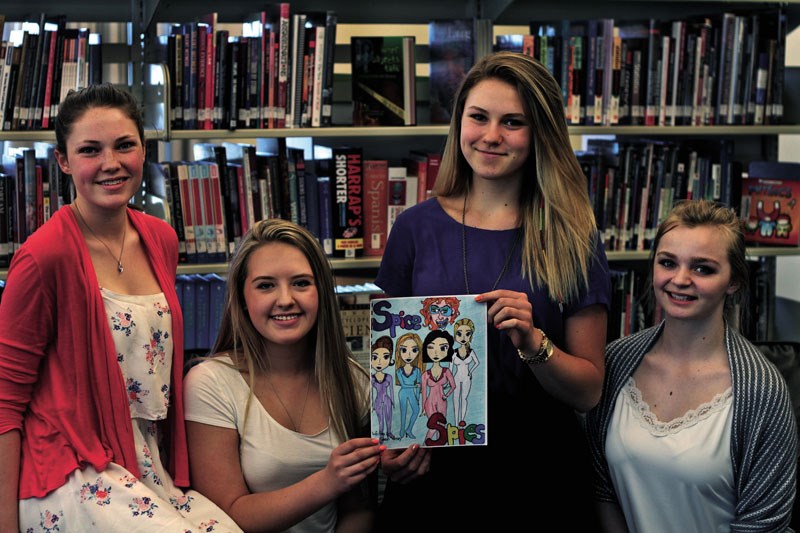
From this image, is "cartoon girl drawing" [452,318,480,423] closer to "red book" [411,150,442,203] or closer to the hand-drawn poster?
the hand-drawn poster

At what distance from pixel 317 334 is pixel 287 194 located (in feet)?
4.07

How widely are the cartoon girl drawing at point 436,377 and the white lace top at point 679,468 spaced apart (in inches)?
15.8

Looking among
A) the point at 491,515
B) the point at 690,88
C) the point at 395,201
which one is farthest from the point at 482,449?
the point at 690,88

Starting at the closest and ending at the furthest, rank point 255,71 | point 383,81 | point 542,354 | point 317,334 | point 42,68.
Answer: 1. point 542,354
2. point 317,334
3. point 42,68
4. point 255,71
5. point 383,81

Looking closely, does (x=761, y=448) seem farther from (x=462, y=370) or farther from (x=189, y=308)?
(x=189, y=308)

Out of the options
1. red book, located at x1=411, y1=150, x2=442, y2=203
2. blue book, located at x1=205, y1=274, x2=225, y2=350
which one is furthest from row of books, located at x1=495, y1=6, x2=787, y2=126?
blue book, located at x1=205, y1=274, x2=225, y2=350

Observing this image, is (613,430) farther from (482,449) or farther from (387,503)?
(387,503)

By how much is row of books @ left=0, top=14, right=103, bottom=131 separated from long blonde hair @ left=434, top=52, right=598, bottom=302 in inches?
58.9

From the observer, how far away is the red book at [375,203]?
314 centimetres

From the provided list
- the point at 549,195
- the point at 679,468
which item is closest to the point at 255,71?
the point at 549,195

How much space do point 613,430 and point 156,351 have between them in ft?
3.10

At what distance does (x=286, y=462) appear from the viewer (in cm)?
189

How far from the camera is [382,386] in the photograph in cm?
180

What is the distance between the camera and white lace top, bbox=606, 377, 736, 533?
Answer: 1.85 meters
